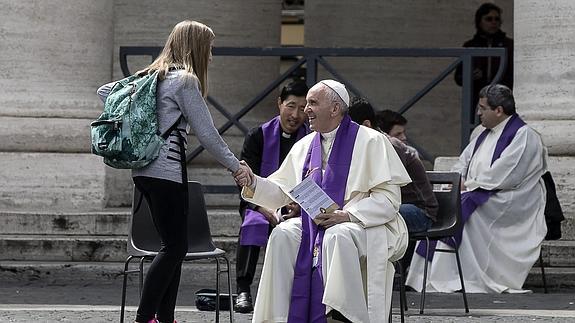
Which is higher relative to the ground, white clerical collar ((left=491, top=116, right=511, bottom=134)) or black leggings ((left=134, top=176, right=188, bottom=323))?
white clerical collar ((left=491, top=116, right=511, bottom=134))

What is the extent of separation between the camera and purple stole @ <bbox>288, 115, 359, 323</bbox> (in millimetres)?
7812

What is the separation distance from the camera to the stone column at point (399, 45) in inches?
623

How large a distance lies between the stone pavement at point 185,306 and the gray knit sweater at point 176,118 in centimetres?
133

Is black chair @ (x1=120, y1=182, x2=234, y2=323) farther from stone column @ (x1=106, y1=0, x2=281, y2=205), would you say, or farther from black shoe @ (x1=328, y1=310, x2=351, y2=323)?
stone column @ (x1=106, y1=0, x2=281, y2=205)

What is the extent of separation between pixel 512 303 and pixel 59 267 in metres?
3.23

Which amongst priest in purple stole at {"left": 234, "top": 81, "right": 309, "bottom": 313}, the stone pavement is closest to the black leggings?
the stone pavement

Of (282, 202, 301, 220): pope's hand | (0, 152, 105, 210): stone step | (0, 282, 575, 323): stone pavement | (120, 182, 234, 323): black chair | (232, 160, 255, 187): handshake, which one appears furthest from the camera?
(0, 152, 105, 210): stone step

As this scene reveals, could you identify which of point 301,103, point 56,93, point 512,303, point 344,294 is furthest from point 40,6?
point 344,294

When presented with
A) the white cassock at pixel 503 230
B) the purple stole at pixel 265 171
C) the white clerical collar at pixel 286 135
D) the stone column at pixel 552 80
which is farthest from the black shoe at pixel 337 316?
the stone column at pixel 552 80

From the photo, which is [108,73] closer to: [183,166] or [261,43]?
[261,43]

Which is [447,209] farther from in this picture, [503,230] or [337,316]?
[337,316]

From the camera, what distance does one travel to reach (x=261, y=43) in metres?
14.5

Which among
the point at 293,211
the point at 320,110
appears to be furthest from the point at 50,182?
the point at 320,110

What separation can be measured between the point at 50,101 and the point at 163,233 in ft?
16.5
